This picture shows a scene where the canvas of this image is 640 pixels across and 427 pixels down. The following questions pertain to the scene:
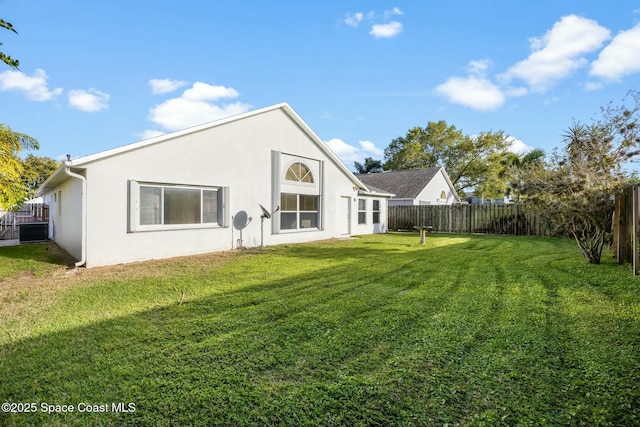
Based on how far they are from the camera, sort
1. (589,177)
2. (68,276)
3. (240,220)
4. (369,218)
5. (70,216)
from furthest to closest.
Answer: (369,218) < (240,220) < (70,216) < (589,177) < (68,276)

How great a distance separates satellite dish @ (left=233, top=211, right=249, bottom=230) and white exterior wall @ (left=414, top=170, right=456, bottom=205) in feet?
56.2

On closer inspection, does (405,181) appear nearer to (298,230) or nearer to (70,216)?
(298,230)

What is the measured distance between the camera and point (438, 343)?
3906 mm

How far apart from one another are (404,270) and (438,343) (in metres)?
4.65

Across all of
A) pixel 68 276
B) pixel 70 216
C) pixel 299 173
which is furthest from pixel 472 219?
pixel 70 216

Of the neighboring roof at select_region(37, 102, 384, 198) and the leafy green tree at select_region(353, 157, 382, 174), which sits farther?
the leafy green tree at select_region(353, 157, 382, 174)

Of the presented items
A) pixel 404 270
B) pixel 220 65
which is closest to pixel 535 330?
pixel 404 270

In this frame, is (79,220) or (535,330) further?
(79,220)

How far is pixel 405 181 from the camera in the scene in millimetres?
28906

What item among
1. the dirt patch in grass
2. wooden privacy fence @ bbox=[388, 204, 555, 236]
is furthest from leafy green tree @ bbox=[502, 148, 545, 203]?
the dirt patch in grass

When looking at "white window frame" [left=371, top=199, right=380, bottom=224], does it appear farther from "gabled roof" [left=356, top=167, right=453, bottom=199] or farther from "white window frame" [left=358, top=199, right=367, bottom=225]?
"gabled roof" [left=356, top=167, right=453, bottom=199]

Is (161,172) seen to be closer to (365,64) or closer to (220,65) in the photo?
(220,65)

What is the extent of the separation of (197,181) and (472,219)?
1815 cm

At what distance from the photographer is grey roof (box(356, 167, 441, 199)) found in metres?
27.0
